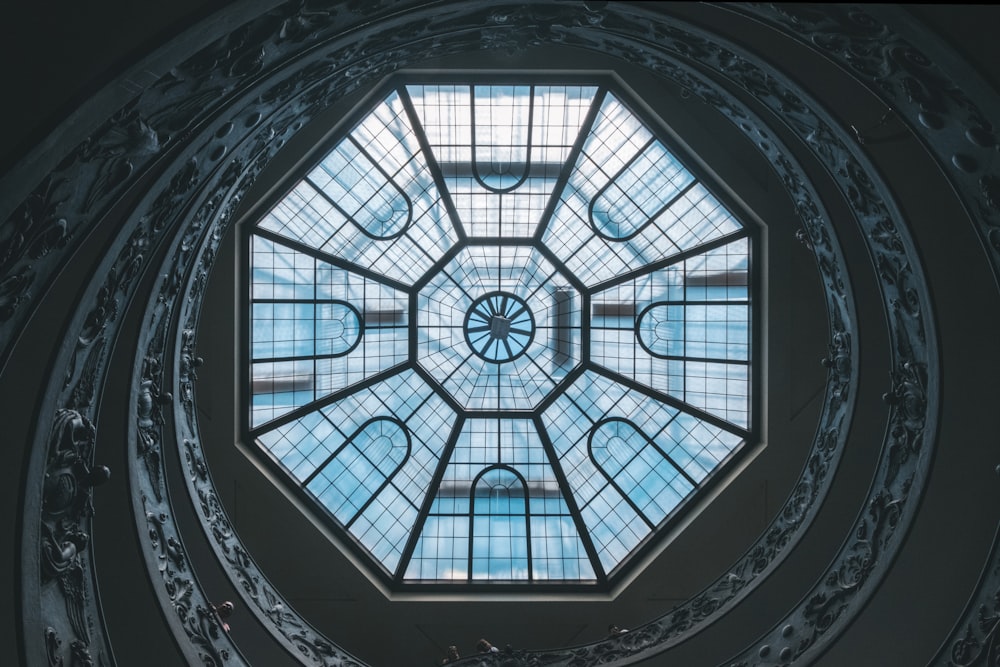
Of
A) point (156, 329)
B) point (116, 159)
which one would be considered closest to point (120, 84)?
point (116, 159)

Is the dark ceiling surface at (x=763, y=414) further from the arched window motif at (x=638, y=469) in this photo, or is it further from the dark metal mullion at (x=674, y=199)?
the arched window motif at (x=638, y=469)

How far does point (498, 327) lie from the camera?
770 inches

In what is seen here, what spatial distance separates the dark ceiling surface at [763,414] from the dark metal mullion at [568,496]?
112cm

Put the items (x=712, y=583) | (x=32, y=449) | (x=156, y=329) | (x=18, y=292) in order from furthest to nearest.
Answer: (x=712, y=583)
(x=156, y=329)
(x=32, y=449)
(x=18, y=292)

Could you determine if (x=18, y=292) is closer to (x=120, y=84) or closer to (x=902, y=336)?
(x=120, y=84)

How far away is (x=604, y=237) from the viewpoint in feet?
62.0

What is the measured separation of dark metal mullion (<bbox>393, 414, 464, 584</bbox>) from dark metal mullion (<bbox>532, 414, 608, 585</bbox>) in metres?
1.89

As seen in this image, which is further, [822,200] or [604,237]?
[604,237]

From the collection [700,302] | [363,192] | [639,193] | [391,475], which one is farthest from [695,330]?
[363,192]

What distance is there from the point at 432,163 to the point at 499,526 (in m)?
8.48

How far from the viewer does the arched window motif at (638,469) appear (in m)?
18.8

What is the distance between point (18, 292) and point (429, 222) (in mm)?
11775

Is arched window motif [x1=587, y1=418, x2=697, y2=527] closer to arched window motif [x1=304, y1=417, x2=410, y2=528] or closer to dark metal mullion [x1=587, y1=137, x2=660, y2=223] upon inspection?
arched window motif [x1=304, y1=417, x2=410, y2=528]

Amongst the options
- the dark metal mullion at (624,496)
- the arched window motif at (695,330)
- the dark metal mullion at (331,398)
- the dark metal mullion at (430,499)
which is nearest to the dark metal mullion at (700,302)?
the arched window motif at (695,330)
